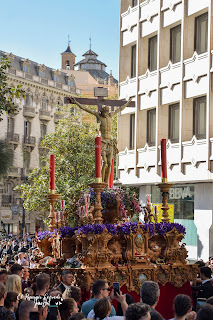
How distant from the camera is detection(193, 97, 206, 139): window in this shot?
28.7m

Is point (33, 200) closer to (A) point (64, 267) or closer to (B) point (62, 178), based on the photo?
(B) point (62, 178)

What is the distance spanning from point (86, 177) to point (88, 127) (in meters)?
5.31

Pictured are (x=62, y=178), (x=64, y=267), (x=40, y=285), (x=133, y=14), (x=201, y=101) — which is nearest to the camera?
(x=40, y=285)

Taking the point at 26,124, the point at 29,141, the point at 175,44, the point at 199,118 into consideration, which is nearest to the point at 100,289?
the point at 199,118

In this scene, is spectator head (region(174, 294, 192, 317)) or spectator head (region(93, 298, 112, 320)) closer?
spectator head (region(93, 298, 112, 320))

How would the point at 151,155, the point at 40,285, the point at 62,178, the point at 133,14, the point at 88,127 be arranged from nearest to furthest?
the point at 40,285 → the point at 151,155 → the point at 133,14 → the point at 62,178 → the point at 88,127

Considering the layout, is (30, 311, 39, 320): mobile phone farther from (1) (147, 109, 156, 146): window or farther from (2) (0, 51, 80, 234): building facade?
(2) (0, 51, 80, 234): building facade

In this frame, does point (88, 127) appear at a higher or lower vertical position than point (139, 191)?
higher

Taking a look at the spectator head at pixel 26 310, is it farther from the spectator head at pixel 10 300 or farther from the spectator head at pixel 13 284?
the spectator head at pixel 13 284

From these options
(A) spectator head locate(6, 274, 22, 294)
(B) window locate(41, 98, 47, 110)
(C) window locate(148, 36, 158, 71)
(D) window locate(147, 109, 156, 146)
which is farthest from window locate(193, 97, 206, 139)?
(B) window locate(41, 98, 47, 110)

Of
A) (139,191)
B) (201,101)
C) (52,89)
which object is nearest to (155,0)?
(201,101)

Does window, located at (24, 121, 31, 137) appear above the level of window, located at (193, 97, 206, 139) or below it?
above

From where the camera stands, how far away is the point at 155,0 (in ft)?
105

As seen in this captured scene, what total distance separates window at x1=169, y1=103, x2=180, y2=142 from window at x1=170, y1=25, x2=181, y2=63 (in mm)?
2130
